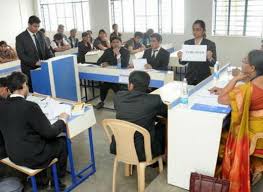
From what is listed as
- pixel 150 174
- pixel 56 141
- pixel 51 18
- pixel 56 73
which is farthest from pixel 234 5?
pixel 51 18

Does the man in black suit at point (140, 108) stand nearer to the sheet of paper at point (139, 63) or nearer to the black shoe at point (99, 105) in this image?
the sheet of paper at point (139, 63)

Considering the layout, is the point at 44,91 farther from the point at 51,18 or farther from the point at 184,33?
the point at 51,18

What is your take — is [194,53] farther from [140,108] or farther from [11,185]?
[11,185]

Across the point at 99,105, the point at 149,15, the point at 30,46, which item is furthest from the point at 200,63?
the point at 149,15

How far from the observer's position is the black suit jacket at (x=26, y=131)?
7.31 feet

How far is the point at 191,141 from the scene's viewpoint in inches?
90.7

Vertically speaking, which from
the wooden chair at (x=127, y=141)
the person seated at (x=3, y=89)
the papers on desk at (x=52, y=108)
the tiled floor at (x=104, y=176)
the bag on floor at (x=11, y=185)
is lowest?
the tiled floor at (x=104, y=176)

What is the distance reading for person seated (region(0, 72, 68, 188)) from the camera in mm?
2230

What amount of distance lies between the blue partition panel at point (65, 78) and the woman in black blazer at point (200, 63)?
1891 millimetres

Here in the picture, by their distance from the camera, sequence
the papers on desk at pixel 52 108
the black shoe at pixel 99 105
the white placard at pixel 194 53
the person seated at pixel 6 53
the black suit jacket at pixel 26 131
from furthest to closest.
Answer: the person seated at pixel 6 53
the black shoe at pixel 99 105
the white placard at pixel 194 53
the papers on desk at pixel 52 108
the black suit jacket at pixel 26 131

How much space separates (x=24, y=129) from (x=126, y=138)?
2.76 ft

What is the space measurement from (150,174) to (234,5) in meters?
5.28

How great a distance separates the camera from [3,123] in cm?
230

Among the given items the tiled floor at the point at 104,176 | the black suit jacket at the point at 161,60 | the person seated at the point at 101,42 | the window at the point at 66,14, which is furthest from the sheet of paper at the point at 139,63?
the window at the point at 66,14
